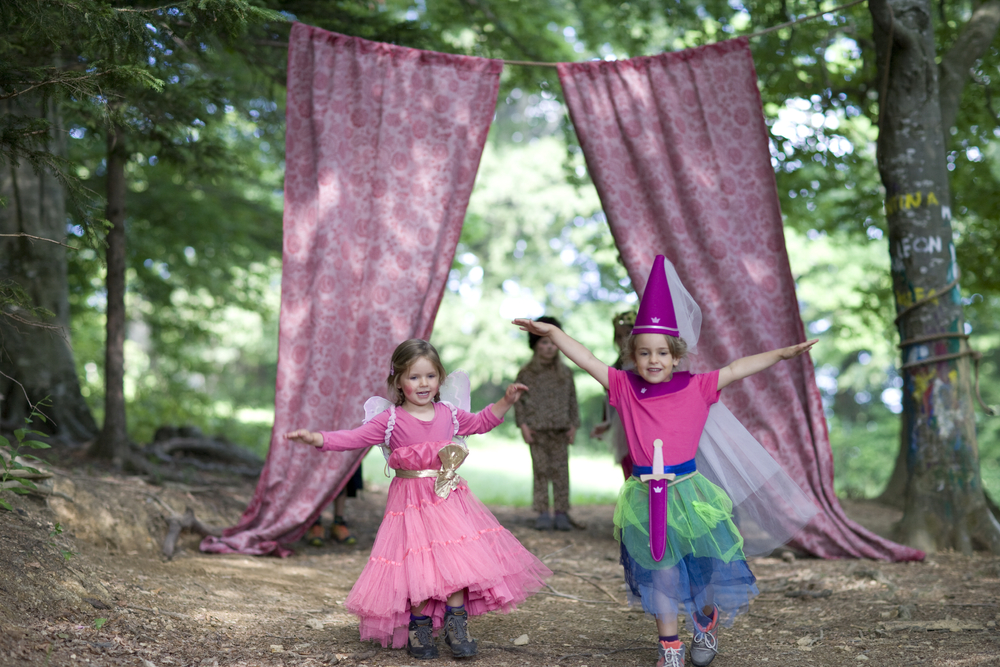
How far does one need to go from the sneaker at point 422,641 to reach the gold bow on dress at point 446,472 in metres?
0.50

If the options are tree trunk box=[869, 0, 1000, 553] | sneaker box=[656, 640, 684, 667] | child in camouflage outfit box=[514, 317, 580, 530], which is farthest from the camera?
child in camouflage outfit box=[514, 317, 580, 530]

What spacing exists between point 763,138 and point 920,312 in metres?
1.49

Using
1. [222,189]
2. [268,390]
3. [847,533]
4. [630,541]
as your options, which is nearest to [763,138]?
[847,533]

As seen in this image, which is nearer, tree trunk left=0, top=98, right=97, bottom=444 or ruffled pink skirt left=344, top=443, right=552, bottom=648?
ruffled pink skirt left=344, top=443, right=552, bottom=648

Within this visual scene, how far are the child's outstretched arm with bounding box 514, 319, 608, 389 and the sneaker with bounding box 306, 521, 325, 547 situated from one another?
2588 mm

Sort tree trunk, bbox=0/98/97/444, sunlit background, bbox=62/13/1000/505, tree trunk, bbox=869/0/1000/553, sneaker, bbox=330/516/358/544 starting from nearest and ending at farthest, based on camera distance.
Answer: tree trunk, bbox=869/0/1000/553
sneaker, bbox=330/516/358/544
tree trunk, bbox=0/98/97/444
sunlit background, bbox=62/13/1000/505

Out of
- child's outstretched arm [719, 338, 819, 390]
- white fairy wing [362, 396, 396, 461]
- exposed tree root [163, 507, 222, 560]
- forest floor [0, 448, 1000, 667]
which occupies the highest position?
child's outstretched arm [719, 338, 819, 390]

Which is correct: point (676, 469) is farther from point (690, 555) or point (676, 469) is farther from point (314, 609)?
point (314, 609)

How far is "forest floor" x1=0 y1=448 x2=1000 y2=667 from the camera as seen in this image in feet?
9.54

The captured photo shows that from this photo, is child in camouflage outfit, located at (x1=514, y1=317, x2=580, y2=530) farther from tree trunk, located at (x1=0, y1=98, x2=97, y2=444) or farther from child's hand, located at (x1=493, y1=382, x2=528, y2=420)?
tree trunk, located at (x1=0, y1=98, x2=97, y2=444)

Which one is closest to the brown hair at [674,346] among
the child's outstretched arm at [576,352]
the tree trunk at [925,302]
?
the child's outstretched arm at [576,352]

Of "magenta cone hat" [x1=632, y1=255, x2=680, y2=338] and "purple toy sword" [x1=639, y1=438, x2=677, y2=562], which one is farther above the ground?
"magenta cone hat" [x1=632, y1=255, x2=680, y2=338]

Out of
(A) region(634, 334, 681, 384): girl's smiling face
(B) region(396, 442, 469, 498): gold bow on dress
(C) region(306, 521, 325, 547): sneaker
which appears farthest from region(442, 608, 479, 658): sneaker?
(C) region(306, 521, 325, 547): sneaker

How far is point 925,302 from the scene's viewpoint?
4.82 m
